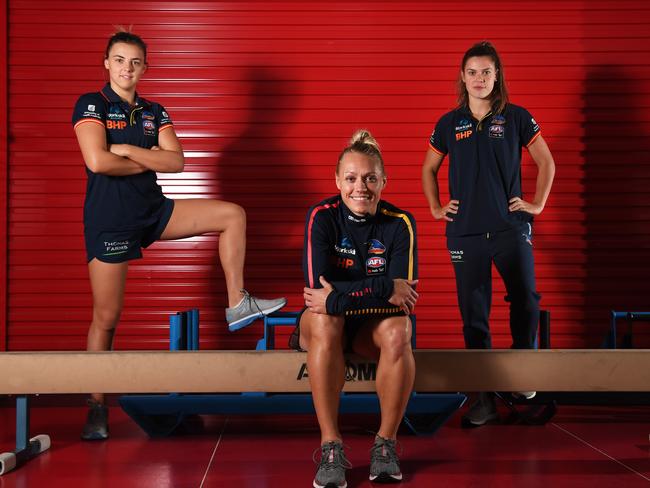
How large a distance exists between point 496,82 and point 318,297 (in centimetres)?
156

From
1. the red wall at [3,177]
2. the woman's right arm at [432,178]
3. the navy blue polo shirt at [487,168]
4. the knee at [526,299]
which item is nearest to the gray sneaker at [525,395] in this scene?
the knee at [526,299]

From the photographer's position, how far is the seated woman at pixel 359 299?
2.50m

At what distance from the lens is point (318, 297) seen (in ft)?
8.29

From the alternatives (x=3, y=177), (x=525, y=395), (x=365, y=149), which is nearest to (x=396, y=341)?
(x=365, y=149)

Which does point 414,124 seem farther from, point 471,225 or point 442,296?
point 471,225

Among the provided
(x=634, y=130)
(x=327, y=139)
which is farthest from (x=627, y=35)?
(x=327, y=139)

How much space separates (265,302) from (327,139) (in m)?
1.75

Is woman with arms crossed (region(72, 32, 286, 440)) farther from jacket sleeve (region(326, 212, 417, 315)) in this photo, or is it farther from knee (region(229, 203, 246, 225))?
jacket sleeve (region(326, 212, 417, 315))

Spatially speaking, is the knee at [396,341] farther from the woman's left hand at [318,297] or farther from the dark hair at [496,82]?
the dark hair at [496,82]

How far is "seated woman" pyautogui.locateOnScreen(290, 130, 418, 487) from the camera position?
8.20 ft

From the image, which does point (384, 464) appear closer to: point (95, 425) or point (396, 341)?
point (396, 341)

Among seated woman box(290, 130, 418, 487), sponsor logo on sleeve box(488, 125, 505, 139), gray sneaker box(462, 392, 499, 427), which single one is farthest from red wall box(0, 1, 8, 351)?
sponsor logo on sleeve box(488, 125, 505, 139)

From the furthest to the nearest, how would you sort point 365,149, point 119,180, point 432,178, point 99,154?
1. point 432,178
2. point 119,180
3. point 99,154
4. point 365,149

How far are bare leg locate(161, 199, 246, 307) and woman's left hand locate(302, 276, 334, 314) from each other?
83 cm
